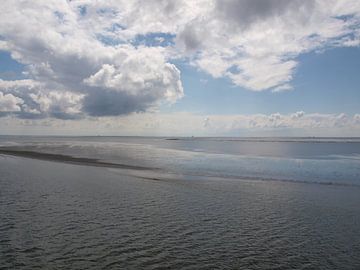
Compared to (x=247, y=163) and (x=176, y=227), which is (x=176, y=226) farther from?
(x=247, y=163)

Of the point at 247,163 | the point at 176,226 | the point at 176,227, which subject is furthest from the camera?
the point at 247,163

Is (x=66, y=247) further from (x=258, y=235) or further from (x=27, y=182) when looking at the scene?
(x=27, y=182)

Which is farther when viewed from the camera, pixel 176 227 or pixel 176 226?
pixel 176 226

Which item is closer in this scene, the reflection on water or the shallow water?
the reflection on water

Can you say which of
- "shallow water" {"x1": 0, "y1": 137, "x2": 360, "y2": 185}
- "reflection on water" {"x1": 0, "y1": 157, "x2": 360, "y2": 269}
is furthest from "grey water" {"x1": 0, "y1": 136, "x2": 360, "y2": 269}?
"shallow water" {"x1": 0, "y1": 137, "x2": 360, "y2": 185}

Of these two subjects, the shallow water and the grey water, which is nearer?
the grey water

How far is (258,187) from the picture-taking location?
28.1 meters

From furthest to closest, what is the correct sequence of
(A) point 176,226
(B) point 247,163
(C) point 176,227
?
(B) point 247,163
(A) point 176,226
(C) point 176,227

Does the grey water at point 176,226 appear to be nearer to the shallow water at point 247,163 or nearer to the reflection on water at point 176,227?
the reflection on water at point 176,227

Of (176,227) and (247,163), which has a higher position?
(247,163)

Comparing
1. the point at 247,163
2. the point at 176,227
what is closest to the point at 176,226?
the point at 176,227

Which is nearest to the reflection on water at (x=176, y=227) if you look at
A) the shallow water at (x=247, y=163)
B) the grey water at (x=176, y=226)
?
the grey water at (x=176, y=226)

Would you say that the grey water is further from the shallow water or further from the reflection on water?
the shallow water

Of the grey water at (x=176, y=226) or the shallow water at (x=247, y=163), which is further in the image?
the shallow water at (x=247, y=163)
